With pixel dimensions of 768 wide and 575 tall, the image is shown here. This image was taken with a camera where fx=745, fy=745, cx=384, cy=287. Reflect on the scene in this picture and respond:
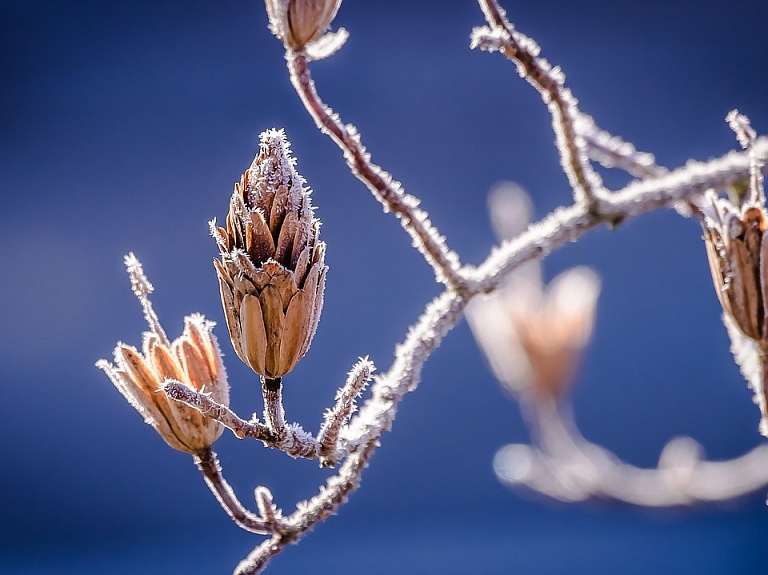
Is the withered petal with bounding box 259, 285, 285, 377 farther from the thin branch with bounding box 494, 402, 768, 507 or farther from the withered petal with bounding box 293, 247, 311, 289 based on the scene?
the thin branch with bounding box 494, 402, 768, 507

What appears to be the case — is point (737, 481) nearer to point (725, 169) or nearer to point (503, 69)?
point (725, 169)

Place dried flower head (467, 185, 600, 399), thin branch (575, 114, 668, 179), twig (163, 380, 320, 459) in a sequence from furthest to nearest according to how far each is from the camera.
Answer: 1. dried flower head (467, 185, 600, 399)
2. thin branch (575, 114, 668, 179)
3. twig (163, 380, 320, 459)

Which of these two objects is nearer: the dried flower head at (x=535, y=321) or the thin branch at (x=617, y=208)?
the thin branch at (x=617, y=208)

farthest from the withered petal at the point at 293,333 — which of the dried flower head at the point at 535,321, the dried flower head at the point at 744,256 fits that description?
the dried flower head at the point at 535,321

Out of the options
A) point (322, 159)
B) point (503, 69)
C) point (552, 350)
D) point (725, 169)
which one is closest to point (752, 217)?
point (725, 169)

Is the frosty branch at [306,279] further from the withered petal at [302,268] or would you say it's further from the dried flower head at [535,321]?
the dried flower head at [535,321]

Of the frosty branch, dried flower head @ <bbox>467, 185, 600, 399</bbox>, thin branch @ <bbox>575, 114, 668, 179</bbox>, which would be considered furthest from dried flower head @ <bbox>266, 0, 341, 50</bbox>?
dried flower head @ <bbox>467, 185, 600, 399</bbox>

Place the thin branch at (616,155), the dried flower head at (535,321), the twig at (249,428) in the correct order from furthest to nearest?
the dried flower head at (535,321)
the thin branch at (616,155)
the twig at (249,428)

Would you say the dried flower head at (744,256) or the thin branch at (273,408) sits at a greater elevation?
the thin branch at (273,408)
